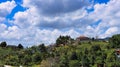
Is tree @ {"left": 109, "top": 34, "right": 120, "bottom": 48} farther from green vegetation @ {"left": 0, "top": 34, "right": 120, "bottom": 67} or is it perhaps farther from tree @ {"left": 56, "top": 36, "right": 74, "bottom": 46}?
tree @ {"left": 56, "top": 36, "right": 74, "bottom": 46}

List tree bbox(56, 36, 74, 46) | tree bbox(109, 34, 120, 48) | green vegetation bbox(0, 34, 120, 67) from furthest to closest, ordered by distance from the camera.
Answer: tree bbox(56, 36, 74, 46), tree bbox(109, 34, 120, 48), green vegetation bbox(0, 34, 120, 67)

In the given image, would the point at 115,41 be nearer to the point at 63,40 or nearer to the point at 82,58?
the point at 82,58

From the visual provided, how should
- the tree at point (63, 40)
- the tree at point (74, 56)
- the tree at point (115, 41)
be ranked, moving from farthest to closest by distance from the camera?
the tree at point (63, 40), the tree at point (115, 41), the tree at point (74, 56)

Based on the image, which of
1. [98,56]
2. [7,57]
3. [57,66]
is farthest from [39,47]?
[98,56]

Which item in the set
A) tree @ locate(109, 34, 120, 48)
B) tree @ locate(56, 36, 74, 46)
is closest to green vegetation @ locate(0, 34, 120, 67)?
tree @ locate(109, 34, 120, 48)

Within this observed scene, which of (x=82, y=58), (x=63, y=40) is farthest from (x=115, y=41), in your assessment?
(x=63, y=40)

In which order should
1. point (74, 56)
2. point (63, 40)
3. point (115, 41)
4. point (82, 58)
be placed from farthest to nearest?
point (63, 40) < point (115, 41) < point (74, 56) < point (82, 58)

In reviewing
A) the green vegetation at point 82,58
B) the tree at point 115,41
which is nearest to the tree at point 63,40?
the green vegetation at point 82,58

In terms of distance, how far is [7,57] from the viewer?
384 ft

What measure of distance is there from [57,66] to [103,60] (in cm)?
1393

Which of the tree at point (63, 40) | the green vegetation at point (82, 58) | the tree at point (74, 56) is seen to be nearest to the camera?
the green vegetation at point (82, 58)

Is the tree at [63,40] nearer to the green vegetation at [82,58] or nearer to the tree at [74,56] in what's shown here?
the green vegetation at [82,58]

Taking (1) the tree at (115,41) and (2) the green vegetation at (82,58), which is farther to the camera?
(1) the tree at (115,41)

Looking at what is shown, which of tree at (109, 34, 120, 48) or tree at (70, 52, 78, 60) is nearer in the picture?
tree at (70, 52, 78, 60)
